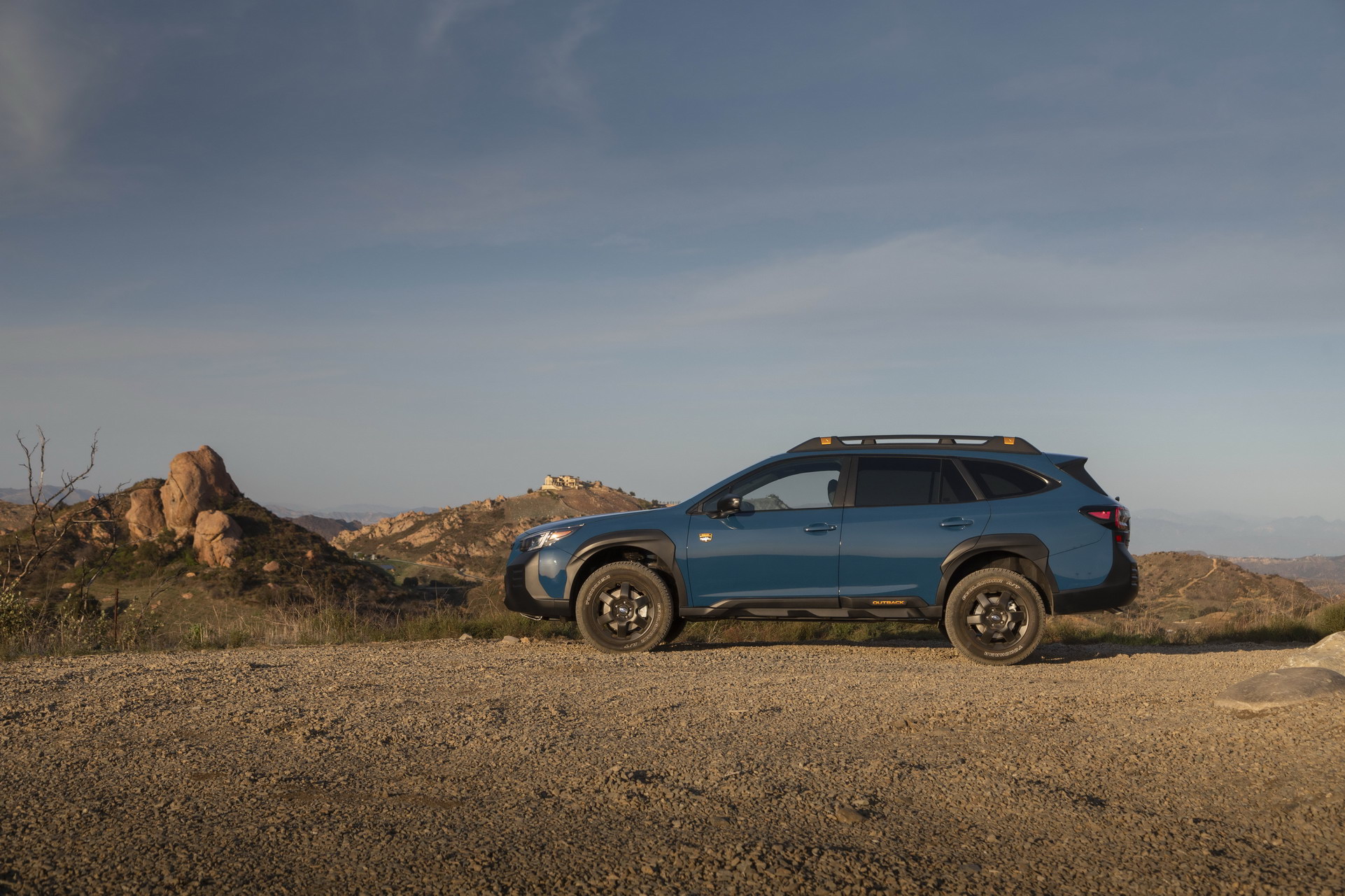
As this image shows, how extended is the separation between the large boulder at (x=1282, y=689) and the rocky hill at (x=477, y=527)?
4428 centimetres

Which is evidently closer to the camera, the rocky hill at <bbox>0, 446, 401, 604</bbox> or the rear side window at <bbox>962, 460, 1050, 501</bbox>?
the rear side window at <bbox>962, 460, 1050, 501</bbox>

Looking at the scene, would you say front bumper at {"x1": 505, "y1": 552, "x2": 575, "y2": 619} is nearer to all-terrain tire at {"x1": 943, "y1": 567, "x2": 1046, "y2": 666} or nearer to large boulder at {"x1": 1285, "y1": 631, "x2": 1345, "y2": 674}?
all-terrain tire at {"x1": 943, "y1": 567, "x2": 1046, "y2": 666}

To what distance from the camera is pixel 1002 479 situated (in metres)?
8.85

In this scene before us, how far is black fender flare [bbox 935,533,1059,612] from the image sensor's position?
853cm

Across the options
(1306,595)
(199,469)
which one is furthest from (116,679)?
(199,469)

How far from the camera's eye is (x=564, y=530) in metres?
9.47

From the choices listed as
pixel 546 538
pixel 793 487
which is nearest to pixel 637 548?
pixel 546 538

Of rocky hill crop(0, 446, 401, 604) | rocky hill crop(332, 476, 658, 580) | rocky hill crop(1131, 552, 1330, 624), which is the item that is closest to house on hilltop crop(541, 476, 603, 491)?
rocky hill crop(332, 476, 658, 580)

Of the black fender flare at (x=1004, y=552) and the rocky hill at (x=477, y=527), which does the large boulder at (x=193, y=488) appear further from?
the black fender flare at (x=1004, y=552)

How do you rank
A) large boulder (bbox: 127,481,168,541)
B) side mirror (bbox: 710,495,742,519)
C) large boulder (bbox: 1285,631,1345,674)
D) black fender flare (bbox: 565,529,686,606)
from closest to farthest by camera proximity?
large boulder (bbox: 1285,631,1345,674), side mirror (bbox: 710,495,742,519), black fender flare (bbox: 565,529,686,606), large boulder (bbox: 127,481,168,541)

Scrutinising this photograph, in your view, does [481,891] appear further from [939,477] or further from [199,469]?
[199,469]

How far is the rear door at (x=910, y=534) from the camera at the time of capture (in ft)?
28.5

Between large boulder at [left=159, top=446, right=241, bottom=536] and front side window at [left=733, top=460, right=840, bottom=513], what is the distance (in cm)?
3979

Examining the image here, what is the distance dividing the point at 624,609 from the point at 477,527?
52065 mm
